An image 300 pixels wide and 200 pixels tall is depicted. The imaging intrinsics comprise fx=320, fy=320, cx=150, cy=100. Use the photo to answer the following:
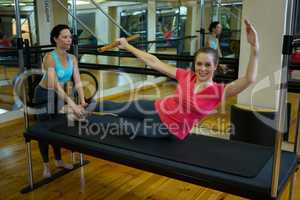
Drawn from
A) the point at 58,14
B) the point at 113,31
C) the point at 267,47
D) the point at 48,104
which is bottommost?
the point at 48,104

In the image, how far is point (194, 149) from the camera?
6.19 ft

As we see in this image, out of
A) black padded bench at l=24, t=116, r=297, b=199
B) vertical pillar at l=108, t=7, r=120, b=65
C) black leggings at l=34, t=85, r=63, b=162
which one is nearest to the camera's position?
black padded bench at l=24, t=116, r=297, b=199

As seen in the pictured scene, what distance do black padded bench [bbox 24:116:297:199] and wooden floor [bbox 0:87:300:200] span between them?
19.3 inches

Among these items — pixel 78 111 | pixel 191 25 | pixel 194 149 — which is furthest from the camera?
pixel 191 25

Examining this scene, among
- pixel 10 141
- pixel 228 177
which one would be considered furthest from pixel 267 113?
pixel 10 141

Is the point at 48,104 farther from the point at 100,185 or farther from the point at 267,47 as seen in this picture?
the point at 267,47

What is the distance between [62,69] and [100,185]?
3.26 feet

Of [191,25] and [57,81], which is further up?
[191,25]

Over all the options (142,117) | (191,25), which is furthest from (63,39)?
(191,25)

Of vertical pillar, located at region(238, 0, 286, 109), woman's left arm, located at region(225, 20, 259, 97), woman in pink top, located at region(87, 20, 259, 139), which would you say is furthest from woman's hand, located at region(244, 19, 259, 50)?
vertical pillar, located at region(238, 0, 286, 109)

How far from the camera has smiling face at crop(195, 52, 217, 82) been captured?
1.87m

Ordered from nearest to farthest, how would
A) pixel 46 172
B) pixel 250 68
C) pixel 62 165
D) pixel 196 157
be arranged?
pixel 250 68 < pixel 196 157 < pixel 46 172 < pixel 62 165

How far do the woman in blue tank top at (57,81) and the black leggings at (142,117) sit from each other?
12.6 inches

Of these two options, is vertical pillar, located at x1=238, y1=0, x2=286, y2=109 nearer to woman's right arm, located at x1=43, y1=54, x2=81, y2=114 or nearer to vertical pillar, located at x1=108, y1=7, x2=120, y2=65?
woman's right arm, located at x1=43, y1=54, x2=81, y2=114
